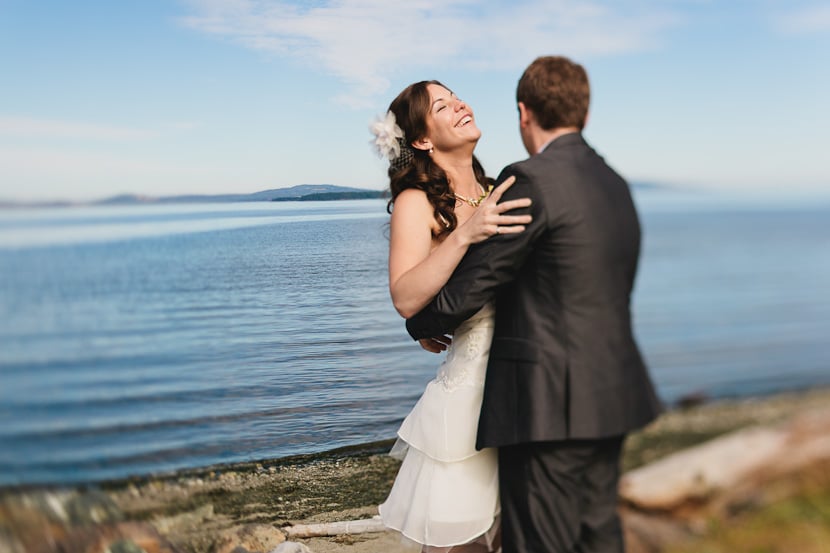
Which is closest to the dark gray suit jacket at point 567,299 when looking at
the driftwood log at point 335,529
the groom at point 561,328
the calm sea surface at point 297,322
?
Result: the groom at point 561,328

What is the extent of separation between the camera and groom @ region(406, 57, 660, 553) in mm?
2211

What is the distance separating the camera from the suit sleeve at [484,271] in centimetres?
221

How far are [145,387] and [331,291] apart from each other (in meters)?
1.43

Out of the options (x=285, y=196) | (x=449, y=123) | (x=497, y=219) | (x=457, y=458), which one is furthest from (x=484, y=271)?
(x=285, y=196)

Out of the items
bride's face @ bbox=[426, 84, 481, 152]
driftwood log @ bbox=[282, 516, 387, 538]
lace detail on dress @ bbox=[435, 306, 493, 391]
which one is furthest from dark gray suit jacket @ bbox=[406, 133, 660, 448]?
driftwood log @ bbox=[282, 516, 387, 538]

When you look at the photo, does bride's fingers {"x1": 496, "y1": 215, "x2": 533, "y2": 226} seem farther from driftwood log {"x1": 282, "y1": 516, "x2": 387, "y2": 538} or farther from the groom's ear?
driftwood log {"x1": 282, "y1": 516, "x2": 387, "y2": 538}

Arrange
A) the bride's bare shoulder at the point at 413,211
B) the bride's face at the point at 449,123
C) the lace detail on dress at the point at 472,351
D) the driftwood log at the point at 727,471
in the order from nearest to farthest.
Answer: the lace detail on dress at the point at 472,351 < the bride's bare shoulder at the point at 413,211 < the bride's face at the point at 449,123 < the driftwood log at the point at 727,471

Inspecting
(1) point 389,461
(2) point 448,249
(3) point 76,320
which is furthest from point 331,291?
(2) point 448,249

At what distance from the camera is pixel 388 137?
2.96 meters

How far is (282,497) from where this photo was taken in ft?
17.1

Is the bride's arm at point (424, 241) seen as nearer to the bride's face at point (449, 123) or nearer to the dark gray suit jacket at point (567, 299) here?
the dark gray suit jacket at point (567, 299)

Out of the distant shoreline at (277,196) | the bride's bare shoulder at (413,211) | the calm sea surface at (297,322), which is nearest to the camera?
the bride's bare shoulder at (413,211)

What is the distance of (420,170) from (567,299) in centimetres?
90

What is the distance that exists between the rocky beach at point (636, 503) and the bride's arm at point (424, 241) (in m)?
1.62
